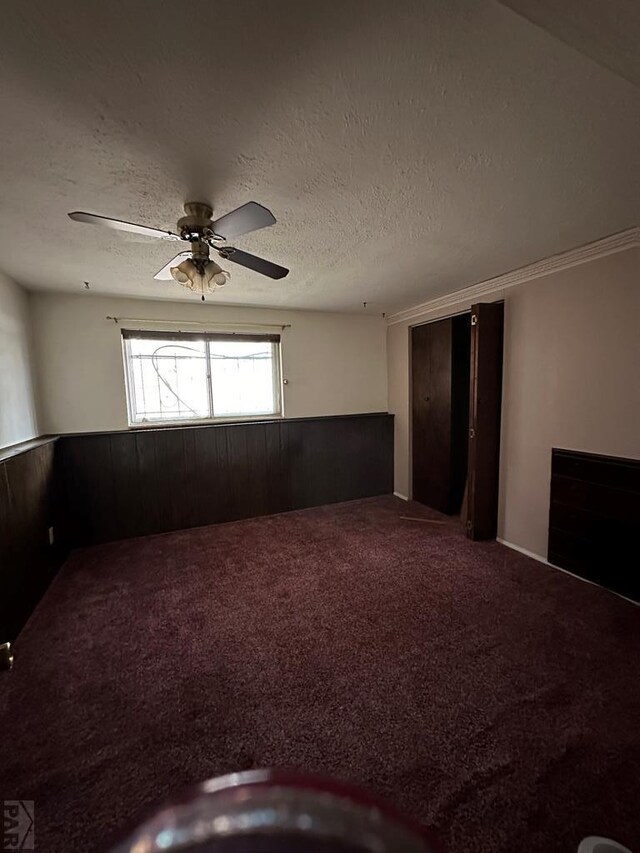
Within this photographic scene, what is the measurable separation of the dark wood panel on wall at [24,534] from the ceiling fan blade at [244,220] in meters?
1.77

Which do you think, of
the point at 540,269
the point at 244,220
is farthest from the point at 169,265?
the point at 540,269

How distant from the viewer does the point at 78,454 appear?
323 cm

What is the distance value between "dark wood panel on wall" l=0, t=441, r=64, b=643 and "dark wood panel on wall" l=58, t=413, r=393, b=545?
1.28 ft

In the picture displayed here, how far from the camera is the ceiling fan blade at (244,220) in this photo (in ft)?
4.56

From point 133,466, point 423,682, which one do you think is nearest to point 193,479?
point 133,466

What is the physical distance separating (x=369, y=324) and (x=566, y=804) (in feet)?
13.6

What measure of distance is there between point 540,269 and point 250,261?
7.14 ft

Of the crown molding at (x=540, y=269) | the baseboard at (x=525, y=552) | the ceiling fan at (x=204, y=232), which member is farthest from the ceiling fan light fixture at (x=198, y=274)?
the baseboard at (x=525, y=552)

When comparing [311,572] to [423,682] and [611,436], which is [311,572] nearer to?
[423,682]

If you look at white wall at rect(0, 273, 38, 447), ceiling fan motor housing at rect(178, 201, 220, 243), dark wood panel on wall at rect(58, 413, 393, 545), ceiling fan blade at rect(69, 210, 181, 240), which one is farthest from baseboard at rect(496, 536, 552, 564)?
white wall at rect(0, 273, 38, 447)

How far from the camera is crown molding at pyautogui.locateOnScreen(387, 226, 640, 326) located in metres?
2.19

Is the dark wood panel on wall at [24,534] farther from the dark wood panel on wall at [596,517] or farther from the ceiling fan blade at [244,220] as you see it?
the dark wood panel on wall at [596,517]

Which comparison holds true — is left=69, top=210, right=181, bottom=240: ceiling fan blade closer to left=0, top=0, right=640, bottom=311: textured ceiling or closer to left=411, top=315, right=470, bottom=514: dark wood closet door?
left=0, top=0, right=640, bottom=311: textured ceiling

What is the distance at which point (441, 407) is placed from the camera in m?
3.78
